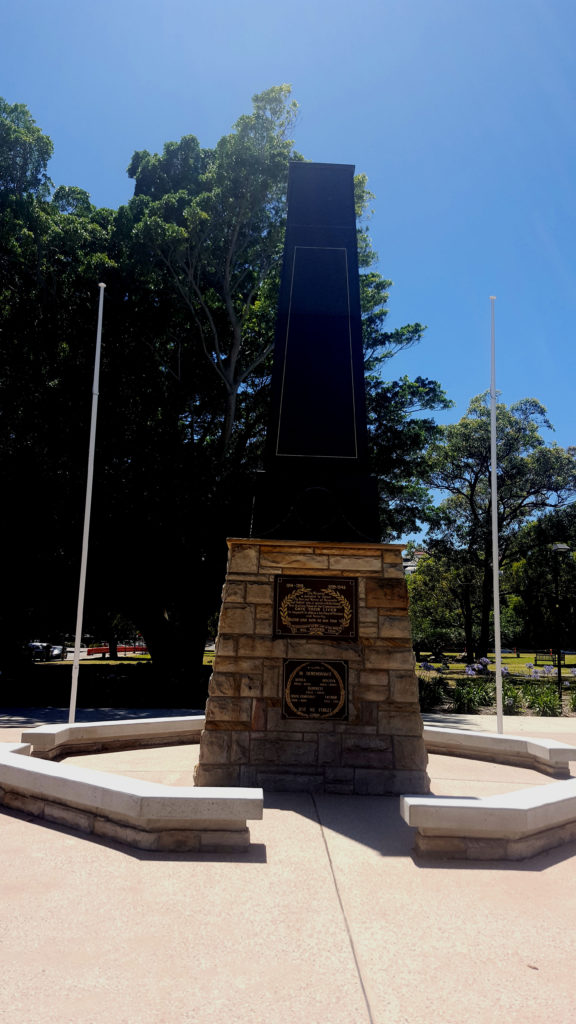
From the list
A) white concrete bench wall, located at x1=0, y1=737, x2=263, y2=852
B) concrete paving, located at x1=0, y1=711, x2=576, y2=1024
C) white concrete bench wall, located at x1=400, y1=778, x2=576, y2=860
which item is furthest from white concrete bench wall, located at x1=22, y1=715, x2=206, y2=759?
white concrete bench wall, located at x1=400, y1=778, x2=576, y2=860

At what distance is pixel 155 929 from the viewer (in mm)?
3113

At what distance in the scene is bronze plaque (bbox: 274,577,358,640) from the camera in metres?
6.01

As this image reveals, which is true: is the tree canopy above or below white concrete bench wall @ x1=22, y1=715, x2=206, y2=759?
above

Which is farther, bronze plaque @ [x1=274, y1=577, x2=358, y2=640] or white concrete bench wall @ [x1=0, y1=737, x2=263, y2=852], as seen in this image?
bronze plaque @ [x1=274, y1=577, x2=358, y2=640]

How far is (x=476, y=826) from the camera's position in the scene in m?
4.16

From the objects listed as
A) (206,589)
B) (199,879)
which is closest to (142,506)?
(206,589)

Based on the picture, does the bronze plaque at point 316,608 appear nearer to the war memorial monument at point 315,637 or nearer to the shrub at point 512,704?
the war memorial monument at point 315,637

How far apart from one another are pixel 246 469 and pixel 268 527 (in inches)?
470

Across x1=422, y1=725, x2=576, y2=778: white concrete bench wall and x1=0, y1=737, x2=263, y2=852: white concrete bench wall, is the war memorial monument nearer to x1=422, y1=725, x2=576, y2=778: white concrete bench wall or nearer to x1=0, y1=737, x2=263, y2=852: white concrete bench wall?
x1=0, y1=737, x2=263, y2=852: white concrete bench wall

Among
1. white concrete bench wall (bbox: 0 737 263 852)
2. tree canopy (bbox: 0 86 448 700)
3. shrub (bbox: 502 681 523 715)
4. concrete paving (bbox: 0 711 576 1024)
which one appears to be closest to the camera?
concrete paving (bbox: 0 711 576 1024)

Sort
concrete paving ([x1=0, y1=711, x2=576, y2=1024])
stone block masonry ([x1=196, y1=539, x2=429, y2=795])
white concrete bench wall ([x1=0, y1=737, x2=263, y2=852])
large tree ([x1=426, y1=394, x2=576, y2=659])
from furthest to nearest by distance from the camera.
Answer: large tree ([x1=426, y1=394, x2=576, y2=659])
stone block masonry ([x1=196, y1=539, x2=429, y2=795])
white concrete bench wall ([x1=0, y1=737, x2=263, y2=852])
concrete paving ([x1=0, y1=711, x2=576, y2=1024])

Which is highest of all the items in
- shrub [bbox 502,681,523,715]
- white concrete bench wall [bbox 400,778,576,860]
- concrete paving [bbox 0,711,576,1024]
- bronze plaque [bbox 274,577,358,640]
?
bronze plaque [bbox 274,577,358,640]

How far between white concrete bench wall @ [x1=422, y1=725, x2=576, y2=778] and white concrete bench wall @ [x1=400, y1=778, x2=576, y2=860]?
9.23 feet

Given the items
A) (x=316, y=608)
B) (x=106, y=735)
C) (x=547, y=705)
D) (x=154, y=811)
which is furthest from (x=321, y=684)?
(x=547, y=705)
